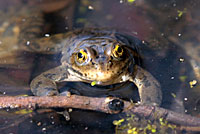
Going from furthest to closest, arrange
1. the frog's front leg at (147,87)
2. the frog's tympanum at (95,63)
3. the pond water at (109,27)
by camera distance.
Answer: the frog's front leg at (147,87) → the frog's tympanum at (95,63) → the pond water at (109,27)

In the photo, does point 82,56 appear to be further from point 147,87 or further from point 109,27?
point 109,27

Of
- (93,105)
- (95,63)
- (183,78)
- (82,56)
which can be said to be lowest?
(93,105)

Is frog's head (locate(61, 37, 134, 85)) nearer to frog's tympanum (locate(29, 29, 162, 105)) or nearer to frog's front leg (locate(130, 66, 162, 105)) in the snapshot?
frog's tympanum (locate(29, 29, 162, 105))

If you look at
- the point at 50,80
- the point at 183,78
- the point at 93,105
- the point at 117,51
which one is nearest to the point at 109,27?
the point at 117,51

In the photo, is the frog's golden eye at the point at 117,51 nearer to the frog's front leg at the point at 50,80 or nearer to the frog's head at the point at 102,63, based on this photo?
the frog's head at the point at 102,63

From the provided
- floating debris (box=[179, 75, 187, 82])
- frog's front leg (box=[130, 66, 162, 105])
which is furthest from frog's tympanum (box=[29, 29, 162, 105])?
floating debris (box=[179, 75, 187, 82])

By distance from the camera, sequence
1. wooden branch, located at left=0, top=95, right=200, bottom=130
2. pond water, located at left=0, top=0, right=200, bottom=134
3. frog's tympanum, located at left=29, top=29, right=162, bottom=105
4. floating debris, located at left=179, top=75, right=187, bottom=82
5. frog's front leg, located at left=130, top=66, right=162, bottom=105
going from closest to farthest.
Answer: wooden branch, located at left=0, top=95, right=200, bottom=130 → pond water, located at left=0, top=0, right=200, bottom=134 → frog's tympanum, located at left=29, top=29, right=162, bottom=105 → frog's front leg, located at left=130, top=66, right=162, bottom=105 → floating debris, located at left=179, top=75, right=187, bottom=82

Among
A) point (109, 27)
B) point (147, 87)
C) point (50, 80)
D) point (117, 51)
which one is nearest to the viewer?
point (117, 51)

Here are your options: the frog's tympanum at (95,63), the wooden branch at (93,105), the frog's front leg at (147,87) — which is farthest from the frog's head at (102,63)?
the wooden branch at (93,105)
